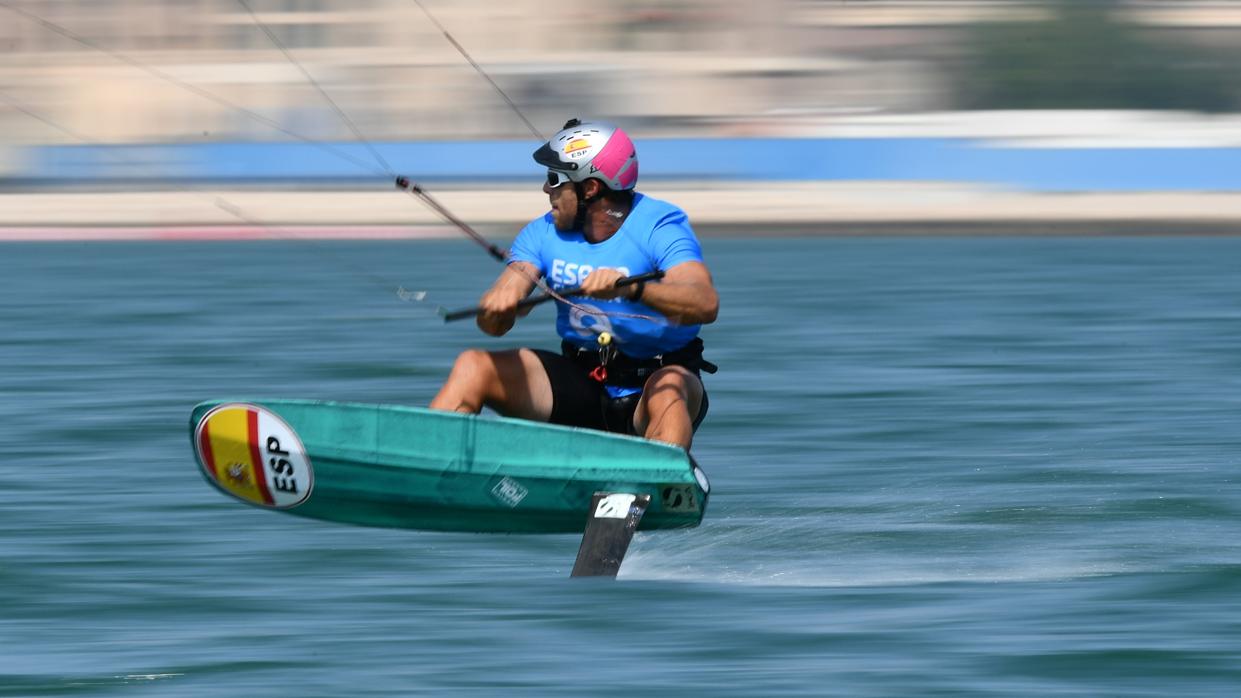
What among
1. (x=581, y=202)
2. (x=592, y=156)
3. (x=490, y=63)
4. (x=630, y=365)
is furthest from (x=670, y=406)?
(x=490, y=63)

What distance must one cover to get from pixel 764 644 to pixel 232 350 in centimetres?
943

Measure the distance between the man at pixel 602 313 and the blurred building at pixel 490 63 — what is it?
46.6 meters

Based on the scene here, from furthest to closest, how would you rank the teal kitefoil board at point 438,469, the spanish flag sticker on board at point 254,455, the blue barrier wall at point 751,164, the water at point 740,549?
the blue barrier wall at point 751,164 < the spanish flag sticker on board at point 254,455 < the teal kitefoil board at point 438,469 < the water at point 740,549

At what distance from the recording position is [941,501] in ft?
27.6

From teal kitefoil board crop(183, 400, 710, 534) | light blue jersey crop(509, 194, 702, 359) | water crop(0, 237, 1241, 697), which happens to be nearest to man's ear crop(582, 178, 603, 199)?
light blue jersey crop(509, 194, 702, 359)

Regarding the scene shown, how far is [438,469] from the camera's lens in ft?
23.6

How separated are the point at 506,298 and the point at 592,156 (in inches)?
22.1

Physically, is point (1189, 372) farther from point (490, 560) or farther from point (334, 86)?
point (334, 86)

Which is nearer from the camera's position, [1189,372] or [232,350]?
[1189,372]

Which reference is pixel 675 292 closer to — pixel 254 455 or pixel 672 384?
pixel 672 384

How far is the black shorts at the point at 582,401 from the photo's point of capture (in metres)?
7.57

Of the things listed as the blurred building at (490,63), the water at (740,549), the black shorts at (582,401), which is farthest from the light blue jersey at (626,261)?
the blurred building at (490,63)

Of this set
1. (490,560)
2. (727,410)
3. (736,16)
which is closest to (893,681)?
(490,560)

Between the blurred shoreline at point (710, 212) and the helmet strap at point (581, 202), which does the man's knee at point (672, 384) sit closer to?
the helmet strap at point (581, 202)
